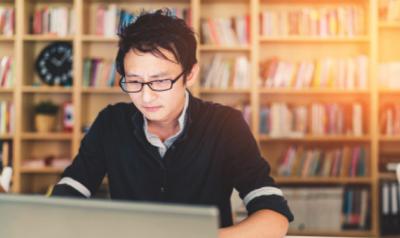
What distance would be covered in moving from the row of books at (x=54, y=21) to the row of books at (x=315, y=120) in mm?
1576

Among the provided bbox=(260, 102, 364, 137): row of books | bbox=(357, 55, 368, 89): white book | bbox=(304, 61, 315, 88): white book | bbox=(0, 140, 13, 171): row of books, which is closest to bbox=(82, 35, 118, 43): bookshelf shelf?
bbox=(0, 140, 13, 171): row of books

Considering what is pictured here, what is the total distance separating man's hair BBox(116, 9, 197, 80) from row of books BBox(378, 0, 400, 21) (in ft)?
9.81

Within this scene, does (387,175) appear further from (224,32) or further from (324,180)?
(224,32)

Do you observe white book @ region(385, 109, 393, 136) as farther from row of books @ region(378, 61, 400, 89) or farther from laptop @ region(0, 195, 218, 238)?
laptop @ region(0, 195, 218, 238)

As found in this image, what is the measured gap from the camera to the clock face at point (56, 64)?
438cm

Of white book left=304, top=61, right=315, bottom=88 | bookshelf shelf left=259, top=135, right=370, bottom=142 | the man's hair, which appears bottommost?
bookshelf shelf left=259, top=135, right=370, bottom=142

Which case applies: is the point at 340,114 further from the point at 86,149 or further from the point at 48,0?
the point at 86,149

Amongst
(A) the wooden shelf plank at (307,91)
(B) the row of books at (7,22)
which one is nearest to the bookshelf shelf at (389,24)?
(A) the wooden shelf plank at (307,91)

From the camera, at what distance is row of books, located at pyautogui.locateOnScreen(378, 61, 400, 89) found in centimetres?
424

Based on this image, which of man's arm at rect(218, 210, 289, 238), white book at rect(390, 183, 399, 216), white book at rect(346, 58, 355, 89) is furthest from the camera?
white book at rect(346, 58, 355, 89)

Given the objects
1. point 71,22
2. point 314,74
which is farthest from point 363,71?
point 71,22

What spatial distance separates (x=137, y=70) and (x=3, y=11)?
3.32 metres

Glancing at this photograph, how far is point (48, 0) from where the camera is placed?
14.8ft

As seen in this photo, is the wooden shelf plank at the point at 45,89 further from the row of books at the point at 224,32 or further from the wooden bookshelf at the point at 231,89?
the row of books at the point at 224,32
